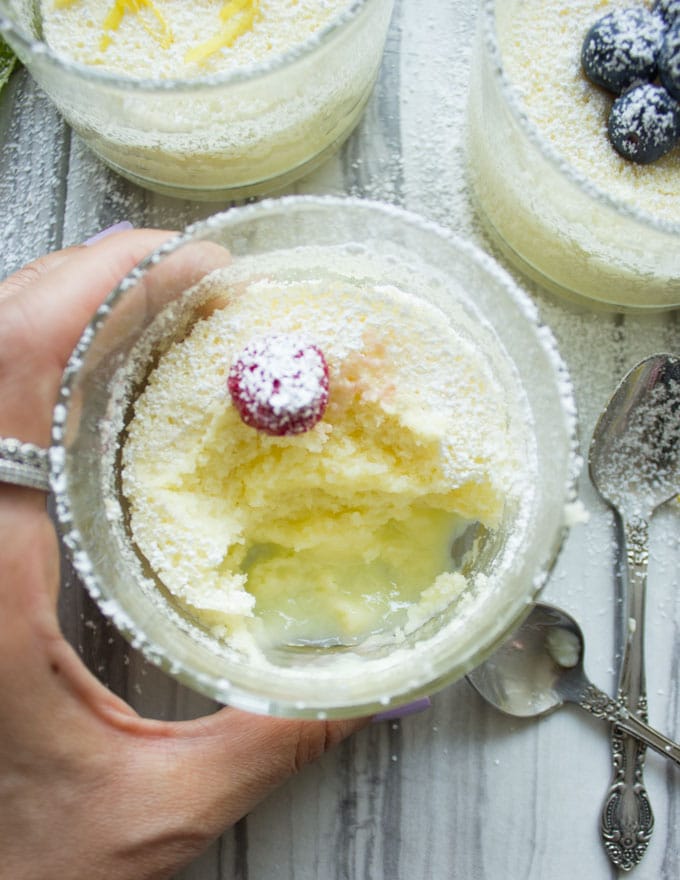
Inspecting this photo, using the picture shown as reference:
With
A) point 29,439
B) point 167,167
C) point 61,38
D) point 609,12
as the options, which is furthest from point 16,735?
point 609,12

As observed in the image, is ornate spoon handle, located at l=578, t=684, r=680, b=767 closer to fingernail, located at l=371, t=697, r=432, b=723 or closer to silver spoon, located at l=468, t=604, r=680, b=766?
silver spoon, located at l=468, t=604, r=680, b=766

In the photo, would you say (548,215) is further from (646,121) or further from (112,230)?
(112,230)

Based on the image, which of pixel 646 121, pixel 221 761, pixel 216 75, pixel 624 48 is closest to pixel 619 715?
pixel 221 761

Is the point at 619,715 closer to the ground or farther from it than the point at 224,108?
closer to the ground

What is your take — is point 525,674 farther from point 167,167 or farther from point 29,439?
point 167,167

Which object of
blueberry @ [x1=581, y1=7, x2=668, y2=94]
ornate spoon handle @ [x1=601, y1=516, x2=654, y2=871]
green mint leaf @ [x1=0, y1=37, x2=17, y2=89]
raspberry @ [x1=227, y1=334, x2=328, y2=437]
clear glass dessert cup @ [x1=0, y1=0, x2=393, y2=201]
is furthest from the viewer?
green mint leaf @ [x1=0, y1=37, x2=17, y2=89]

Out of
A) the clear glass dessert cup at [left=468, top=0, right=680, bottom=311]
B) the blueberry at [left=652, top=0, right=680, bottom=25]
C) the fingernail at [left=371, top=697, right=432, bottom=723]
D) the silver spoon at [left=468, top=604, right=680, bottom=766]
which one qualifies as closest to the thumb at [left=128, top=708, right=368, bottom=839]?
the fingernail at [left=371, top=697, right=432, bottom=723]
